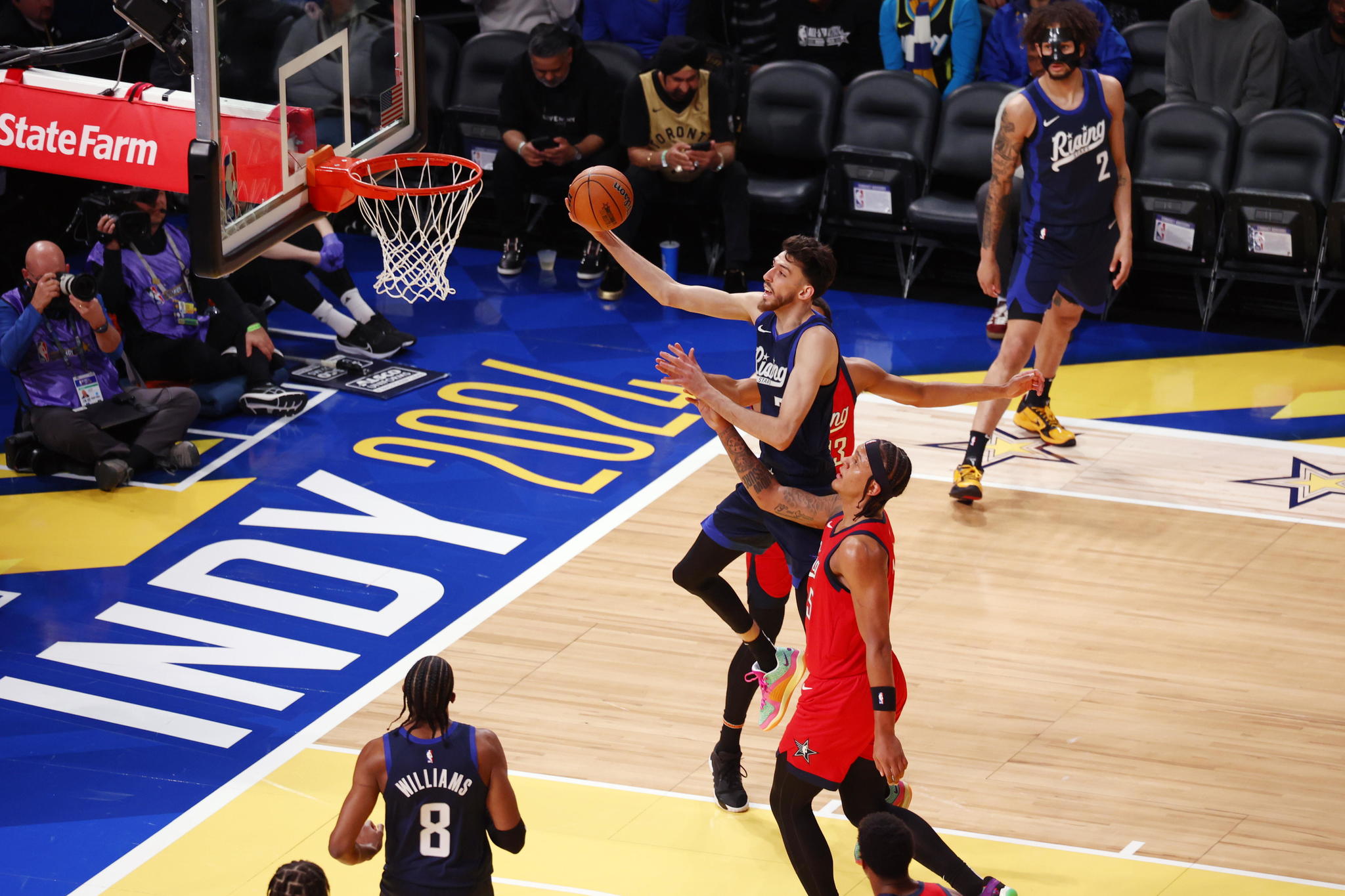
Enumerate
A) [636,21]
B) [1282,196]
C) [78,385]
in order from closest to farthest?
1. [78,385]
2. [1282,196]
3. [636,21]

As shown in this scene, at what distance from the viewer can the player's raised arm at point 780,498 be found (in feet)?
18.9

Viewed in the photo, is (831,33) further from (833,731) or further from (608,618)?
(833,731)

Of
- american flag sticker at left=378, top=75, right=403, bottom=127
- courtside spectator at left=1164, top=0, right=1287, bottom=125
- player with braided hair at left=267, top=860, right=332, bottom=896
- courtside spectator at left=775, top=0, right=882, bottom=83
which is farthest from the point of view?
courtside spectator at left=775, top=0, right=882, bottom=83

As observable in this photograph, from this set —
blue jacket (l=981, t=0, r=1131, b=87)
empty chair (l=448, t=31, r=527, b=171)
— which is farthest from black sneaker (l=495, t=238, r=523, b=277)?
blue jacket (l=981, t=0, r=1131, b=87)

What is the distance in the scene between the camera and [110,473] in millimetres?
9352

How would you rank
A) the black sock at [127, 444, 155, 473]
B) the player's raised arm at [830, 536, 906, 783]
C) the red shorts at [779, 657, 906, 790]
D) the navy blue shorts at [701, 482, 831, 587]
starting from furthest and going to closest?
1. the black sock at [127, 444, 155, 473]
2. the navy blue shorts at [701, 482, 831, 587]
3. the red shorts at [779, 657, 906, 790]
4. the player's raised arm at [830, 536, 906, 783]

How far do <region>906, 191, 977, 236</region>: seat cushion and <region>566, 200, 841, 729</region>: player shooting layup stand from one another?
556 cm

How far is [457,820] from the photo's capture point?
4.71m

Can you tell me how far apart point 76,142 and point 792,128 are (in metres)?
6.67

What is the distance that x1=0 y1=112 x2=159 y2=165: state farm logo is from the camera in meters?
6.50

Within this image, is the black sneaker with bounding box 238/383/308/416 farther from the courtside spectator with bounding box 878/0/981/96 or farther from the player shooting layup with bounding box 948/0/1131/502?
the courtside spectator with bounding box 878/0/981/96

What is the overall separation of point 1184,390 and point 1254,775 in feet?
14.3

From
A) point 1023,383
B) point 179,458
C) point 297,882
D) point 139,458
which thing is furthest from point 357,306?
Answer: point 297,882

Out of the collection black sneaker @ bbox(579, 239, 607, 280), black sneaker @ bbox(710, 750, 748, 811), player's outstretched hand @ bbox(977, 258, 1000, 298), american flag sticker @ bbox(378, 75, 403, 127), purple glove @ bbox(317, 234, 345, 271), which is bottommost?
black sneaker @ bbox(710, 750, 748, 811)
